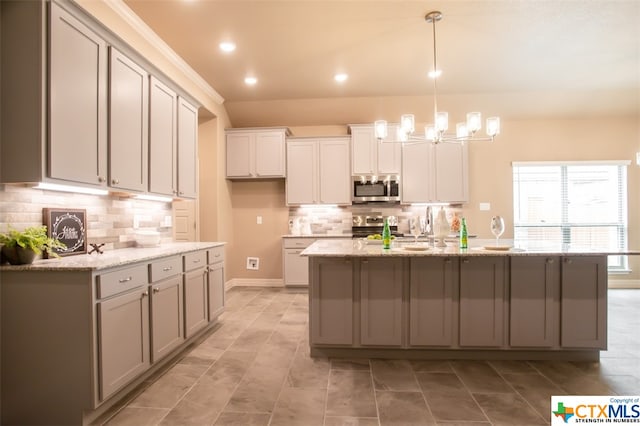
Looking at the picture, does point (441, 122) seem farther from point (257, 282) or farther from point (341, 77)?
point (257, 282)

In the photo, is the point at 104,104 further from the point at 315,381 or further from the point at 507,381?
the point at 507,381

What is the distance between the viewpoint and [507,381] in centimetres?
234

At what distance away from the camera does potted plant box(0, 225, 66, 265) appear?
1.88 m

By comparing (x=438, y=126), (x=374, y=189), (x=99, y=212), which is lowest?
(x=99, y=212)

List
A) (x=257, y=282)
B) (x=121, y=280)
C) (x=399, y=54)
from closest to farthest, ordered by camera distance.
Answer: (x=121, y=280)
(x=399, y=54)
(x=257, y=282)

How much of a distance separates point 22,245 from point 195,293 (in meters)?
1.40

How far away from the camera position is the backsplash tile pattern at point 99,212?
79.6 inches

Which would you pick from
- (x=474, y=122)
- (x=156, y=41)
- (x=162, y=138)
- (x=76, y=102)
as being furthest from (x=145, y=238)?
(x=474, y=122)

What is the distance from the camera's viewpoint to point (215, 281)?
3455 millimetres

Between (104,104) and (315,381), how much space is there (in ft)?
8.20

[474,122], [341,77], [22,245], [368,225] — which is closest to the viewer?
[22,245]

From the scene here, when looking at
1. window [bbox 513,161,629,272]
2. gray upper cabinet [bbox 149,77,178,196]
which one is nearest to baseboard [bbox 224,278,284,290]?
gray upper cabinet [bbox 149,77,178,196]

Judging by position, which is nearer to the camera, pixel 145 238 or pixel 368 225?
pixel 145 238

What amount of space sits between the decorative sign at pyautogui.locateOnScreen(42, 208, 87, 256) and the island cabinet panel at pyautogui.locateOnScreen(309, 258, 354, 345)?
177 cm
